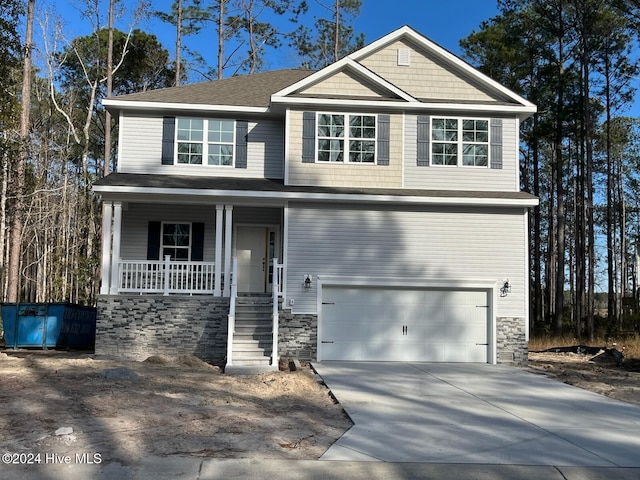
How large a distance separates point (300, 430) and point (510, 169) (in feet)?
33.7

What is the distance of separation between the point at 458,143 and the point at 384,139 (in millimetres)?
1924

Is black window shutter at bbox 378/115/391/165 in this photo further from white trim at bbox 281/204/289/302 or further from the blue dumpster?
the blue dumpster

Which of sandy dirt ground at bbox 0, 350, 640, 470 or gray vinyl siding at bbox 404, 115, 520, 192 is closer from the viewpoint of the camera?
sandy dirt ground at bbox 0, 350, 640, 470

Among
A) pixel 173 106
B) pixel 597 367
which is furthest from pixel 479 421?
pixel 173 106

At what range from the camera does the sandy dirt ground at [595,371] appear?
1019 cm

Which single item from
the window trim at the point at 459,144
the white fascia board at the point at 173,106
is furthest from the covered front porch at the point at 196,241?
the window trim at the point at 459,144

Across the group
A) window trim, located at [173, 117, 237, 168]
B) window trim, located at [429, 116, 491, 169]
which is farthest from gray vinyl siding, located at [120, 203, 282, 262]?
window trim, located at [429, 116, 491, 169]

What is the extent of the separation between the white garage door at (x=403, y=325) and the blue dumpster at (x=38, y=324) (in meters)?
6.60

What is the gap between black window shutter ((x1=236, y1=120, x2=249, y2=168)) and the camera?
15.0 metres

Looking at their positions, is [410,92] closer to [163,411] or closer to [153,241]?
[153,241]

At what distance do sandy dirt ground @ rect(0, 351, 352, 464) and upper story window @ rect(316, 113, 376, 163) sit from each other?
6174 mm

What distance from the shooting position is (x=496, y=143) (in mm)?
14578

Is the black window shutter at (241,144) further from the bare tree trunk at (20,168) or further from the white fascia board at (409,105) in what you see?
the bare tree trunk at (20,168)

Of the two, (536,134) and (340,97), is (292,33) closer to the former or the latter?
(536,134)
